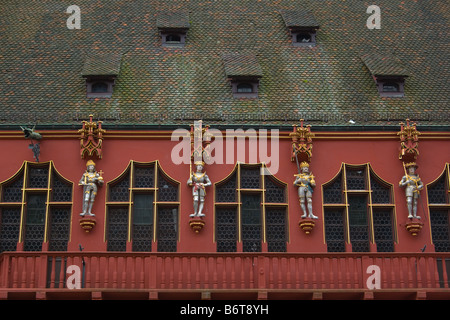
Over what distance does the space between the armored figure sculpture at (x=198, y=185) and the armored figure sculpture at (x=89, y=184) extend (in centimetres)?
248

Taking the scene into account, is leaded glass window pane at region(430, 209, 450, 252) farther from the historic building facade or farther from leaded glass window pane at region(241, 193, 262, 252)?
leaded glass window pane at region(241, 193, 262, 252)

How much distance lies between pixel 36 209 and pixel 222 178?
509cm

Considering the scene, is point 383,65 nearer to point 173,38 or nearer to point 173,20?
point 173,38

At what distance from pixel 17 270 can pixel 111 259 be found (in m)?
2.27

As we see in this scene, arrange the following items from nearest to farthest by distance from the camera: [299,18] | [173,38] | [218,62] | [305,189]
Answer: [305,189], [218,62], [173,38], [299,18]

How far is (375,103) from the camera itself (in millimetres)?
28609

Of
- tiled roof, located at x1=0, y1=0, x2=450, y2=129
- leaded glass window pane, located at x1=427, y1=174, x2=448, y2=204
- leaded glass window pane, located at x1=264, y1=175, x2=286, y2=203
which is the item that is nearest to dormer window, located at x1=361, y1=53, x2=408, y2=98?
tiled roof, located at x1=0, y1=0, x2=450, y2=129

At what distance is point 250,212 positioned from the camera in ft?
87.1

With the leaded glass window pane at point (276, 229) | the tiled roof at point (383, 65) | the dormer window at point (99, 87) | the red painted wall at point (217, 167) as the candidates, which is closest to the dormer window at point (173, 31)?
the dormer window at point (99, 87)

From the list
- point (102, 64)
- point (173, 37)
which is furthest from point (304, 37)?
point (102, 64)

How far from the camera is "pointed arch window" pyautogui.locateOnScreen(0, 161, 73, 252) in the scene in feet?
85.3

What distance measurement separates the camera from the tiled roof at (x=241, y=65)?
28920 millimetres
